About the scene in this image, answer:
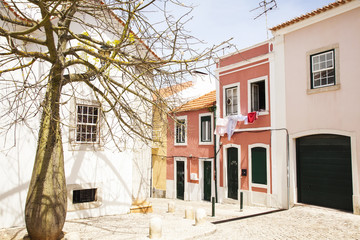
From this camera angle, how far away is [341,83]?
10.8 metres

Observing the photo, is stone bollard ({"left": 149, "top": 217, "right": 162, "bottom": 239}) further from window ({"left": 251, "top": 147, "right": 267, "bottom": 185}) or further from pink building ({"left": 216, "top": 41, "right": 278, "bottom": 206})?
window ({"left": 251, "top": 147, "right": 267, "bottom": 185})

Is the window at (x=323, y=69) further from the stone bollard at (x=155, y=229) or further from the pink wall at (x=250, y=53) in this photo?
the stone bollard at (x=155, y=229)

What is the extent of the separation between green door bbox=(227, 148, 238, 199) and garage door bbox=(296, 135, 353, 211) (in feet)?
10.9

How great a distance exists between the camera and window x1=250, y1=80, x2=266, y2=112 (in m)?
14.3

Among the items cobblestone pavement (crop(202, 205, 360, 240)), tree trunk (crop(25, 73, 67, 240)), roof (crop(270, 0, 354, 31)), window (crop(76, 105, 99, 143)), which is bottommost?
cobblestone pavement (crop(202, 205, 360, 240))

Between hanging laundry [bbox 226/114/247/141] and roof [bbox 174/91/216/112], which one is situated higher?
roof [bbox 174/91/216/112]

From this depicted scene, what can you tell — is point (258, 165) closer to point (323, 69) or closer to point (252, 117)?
point (252, 117)

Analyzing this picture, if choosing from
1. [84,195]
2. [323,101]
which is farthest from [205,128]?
[84,195]

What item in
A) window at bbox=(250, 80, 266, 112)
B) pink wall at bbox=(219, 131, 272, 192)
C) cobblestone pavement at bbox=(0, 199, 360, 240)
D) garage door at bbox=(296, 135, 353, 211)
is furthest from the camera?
window at bbox=(250, 80, 266, 112)

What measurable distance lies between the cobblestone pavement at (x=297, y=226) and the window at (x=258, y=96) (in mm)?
5044

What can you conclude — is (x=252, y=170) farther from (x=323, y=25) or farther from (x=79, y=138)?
(x=79, y=138)

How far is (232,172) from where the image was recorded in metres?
15.2

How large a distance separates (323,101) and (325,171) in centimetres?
256

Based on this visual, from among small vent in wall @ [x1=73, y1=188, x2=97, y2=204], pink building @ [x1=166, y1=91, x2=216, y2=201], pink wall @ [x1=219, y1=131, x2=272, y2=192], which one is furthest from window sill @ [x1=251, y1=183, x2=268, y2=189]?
small vent in wall @ [x1=73, y1=188, x2=97, y2=204]
